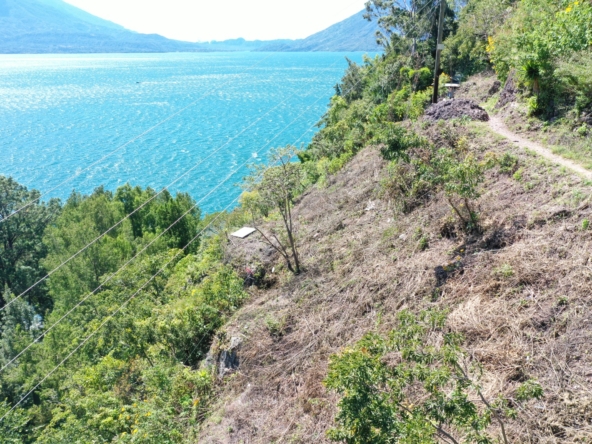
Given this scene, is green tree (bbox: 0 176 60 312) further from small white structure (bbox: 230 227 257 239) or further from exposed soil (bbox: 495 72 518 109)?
exposed soil (bbox: 495 72 518 109)

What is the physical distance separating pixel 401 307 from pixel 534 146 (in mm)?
7681

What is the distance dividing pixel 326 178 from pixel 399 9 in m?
34.2

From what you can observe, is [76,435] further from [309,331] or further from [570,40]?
[570,40]

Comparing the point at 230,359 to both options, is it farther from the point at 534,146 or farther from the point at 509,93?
the point at 509,93

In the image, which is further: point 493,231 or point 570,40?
point 570,40

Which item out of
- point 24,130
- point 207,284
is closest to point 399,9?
point 207,284

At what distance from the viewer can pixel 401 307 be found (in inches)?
442

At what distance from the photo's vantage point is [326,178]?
2600cm

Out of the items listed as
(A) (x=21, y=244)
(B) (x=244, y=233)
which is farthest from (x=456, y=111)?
(A) (x=21, y=244)

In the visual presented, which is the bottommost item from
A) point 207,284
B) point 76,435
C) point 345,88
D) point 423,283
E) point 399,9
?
point 76,435

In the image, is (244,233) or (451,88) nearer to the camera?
(244,233)

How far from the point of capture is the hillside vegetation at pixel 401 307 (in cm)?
671

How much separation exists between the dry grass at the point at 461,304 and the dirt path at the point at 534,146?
16.4 inches

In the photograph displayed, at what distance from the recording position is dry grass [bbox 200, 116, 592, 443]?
7.71 meters
